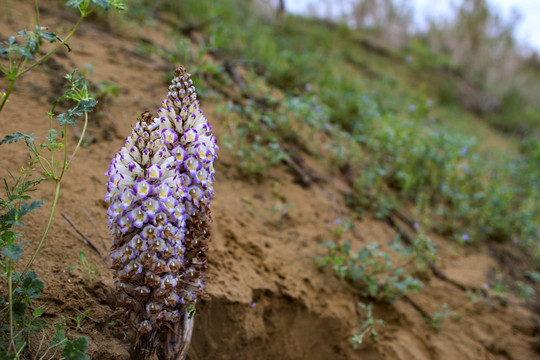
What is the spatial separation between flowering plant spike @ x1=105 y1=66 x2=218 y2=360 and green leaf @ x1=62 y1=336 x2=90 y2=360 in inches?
7.3

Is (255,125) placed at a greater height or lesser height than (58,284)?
greater

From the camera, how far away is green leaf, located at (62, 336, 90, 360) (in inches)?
60.0

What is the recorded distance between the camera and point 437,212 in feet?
14.8

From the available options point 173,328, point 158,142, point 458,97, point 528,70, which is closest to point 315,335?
point 173,328

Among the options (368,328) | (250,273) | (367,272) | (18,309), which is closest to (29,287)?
(18,309)

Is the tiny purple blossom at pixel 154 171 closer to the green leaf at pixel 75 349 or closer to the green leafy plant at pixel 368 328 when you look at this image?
the green leaf at pixel 75 349

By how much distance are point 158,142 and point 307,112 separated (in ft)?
9.16

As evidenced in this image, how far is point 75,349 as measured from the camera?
1.53 m

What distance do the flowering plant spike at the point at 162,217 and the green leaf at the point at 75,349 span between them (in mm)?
185

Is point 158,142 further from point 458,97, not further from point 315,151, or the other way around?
point 458,97

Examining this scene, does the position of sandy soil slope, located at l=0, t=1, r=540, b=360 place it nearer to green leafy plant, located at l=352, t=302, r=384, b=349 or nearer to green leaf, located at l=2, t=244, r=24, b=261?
green leafy plant, located at l=352, t=302, r=384, b=349

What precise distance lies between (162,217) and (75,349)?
22.8 inches

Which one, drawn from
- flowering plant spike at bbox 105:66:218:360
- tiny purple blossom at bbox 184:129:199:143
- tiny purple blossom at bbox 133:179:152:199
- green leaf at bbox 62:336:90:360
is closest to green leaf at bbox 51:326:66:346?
green leaf at bbox 62:336:90:360

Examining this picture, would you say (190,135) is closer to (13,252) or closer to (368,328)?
(13,252)
